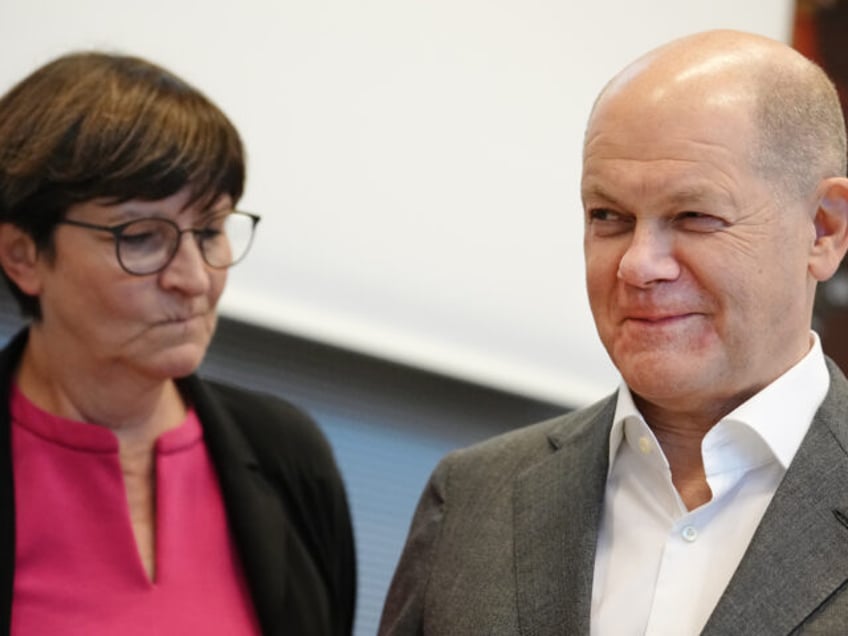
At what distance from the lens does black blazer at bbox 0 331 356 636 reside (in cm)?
214

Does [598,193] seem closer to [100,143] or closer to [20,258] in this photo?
[100,143]

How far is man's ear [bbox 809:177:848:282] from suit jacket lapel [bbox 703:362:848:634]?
0.58 feet

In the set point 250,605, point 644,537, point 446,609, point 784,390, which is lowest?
point 250,605

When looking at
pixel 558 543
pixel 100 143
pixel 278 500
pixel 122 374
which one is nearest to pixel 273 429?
pixel 278 500

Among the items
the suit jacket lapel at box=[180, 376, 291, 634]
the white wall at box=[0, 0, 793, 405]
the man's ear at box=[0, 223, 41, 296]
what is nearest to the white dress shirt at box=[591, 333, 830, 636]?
the suit jacket lapel at box=[180, 376, 291, 634]

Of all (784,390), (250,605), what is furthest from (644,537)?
(250,605)

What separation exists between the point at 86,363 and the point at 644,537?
3.07 feet

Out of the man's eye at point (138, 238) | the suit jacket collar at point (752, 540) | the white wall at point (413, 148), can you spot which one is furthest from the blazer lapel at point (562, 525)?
the white wall at point (413, 148)

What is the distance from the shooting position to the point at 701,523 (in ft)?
4.95

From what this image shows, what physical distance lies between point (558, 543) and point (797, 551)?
28 cm

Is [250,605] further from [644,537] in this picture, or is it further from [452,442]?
[452,442]

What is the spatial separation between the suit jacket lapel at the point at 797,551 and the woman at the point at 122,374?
0.89 m

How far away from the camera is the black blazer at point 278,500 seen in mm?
2137

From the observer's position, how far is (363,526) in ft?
9.59
